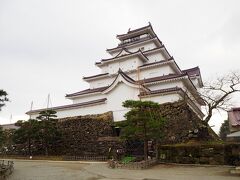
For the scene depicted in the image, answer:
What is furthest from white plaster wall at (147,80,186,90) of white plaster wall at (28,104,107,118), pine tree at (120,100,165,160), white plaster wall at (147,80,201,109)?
pine tree at (120,100,165,160)

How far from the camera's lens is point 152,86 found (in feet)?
84.5

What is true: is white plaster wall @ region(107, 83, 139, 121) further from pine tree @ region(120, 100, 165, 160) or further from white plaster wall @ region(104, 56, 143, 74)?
pine tree @ region(120, 100, 165, 160)

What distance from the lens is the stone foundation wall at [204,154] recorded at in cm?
1445

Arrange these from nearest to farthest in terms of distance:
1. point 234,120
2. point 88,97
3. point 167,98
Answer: point 234,120
point 167,98
point 88,97

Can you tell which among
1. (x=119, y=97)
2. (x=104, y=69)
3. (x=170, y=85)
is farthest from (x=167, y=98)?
(x=104, y=69)

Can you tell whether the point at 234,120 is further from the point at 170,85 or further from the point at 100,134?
the point at 100,134

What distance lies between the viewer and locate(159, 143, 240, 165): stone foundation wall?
14.5 m

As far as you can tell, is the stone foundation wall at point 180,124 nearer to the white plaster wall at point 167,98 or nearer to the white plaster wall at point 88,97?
the white plaster wall at point 167,98

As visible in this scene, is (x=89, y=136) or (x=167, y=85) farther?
(x=167, y=85)

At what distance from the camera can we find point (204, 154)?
15078 mm

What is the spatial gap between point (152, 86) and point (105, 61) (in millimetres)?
7780

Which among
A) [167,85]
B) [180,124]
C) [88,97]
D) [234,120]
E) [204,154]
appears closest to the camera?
[204,154]

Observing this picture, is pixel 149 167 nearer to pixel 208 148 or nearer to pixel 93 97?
pixel 208 148

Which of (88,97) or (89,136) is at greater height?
(88,97)
